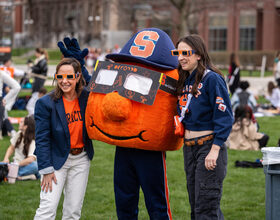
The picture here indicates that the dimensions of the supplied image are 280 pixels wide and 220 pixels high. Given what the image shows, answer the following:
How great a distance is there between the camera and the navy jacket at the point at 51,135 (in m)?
4.61

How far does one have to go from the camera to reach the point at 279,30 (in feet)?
133

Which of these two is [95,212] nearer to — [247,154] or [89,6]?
[247,154]

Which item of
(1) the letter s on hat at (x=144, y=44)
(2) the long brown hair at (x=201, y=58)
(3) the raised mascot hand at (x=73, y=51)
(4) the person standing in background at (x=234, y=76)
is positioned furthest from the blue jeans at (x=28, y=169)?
(4) the person standing in background at (x=234, y=76)

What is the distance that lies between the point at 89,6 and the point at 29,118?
5782 centimetres

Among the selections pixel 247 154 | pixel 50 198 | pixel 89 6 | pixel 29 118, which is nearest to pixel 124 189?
pixel 50 198

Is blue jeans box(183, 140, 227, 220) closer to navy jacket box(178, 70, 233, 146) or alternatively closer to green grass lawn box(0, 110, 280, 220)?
navy jacket box(178, 70, 233, 146)

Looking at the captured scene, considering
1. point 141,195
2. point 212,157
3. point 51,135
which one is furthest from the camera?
point 141,195

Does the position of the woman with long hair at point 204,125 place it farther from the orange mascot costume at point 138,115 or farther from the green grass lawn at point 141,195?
the green grass lawn at point 141,195

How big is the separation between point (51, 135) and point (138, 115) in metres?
0.79

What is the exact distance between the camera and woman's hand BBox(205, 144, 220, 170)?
421 cm

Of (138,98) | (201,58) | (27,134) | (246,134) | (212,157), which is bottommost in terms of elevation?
(246,134)

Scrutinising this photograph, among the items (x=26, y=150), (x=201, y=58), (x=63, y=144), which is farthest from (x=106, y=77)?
(x=26, y=150)

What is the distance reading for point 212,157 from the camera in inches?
166

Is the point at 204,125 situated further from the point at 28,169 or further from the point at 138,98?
the point at 28,169
